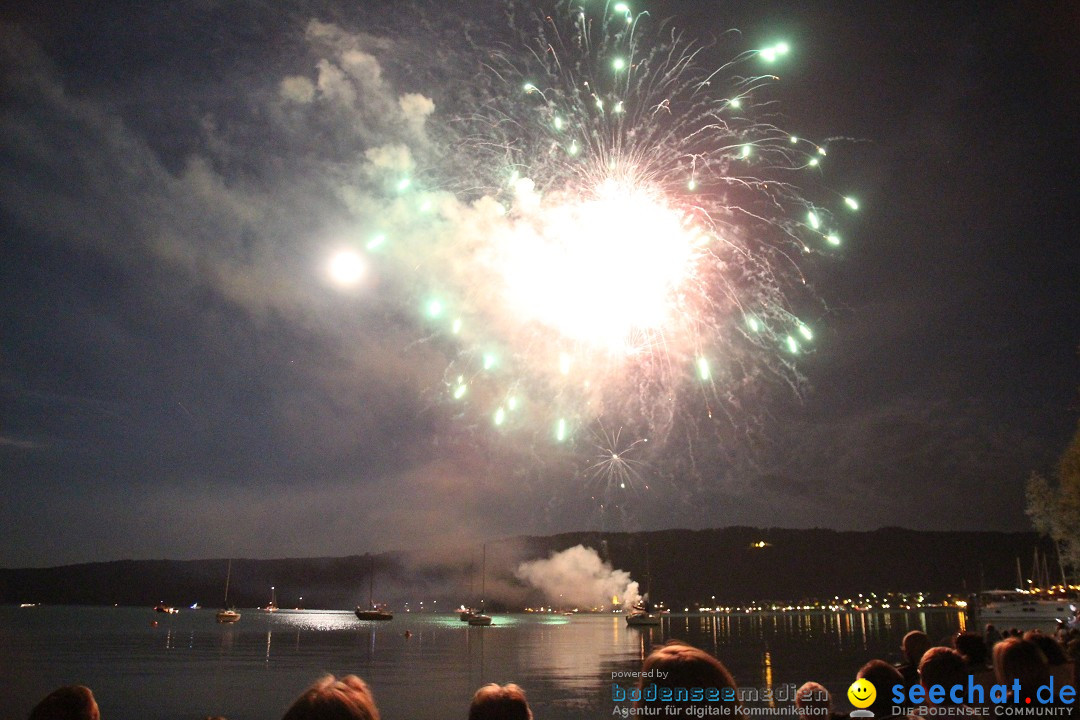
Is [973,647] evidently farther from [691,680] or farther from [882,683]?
[691,680]

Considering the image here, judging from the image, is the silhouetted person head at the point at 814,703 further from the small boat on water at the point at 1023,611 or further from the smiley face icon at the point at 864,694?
the small boat on water at the point at 1023,611

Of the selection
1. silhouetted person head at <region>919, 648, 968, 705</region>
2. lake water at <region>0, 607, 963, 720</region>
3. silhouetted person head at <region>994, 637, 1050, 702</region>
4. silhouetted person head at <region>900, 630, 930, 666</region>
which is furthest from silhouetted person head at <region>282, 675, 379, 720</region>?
lake water at <region>0, 607, 963, 720</region>

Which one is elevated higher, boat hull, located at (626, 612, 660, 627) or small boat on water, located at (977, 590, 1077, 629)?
small boat on water, located at (977, 590, 1077, 629)

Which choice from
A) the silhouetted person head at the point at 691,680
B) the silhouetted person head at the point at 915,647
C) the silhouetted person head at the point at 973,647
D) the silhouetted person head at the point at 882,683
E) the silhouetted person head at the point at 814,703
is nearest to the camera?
the silhouetted person head at the point at 691,680

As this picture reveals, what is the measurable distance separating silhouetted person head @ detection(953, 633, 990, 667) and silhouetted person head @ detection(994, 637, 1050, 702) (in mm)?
1629

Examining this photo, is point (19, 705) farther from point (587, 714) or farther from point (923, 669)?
point (923, 669)

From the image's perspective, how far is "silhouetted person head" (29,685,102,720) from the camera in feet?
Answer: 11.3

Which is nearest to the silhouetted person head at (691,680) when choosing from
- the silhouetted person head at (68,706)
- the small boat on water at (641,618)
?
the silhouetted person head at (68,706)

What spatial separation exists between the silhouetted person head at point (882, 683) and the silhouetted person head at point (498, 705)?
2.82m

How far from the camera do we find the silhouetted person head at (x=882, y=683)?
5020 millimetres

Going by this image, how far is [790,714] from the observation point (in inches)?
900

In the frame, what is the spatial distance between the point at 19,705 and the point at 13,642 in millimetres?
58952

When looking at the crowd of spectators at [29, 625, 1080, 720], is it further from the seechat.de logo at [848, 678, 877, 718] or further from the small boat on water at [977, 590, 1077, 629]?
the small boat on water at [977, 590, 1077, 629]

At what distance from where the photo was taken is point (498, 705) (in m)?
3.52
